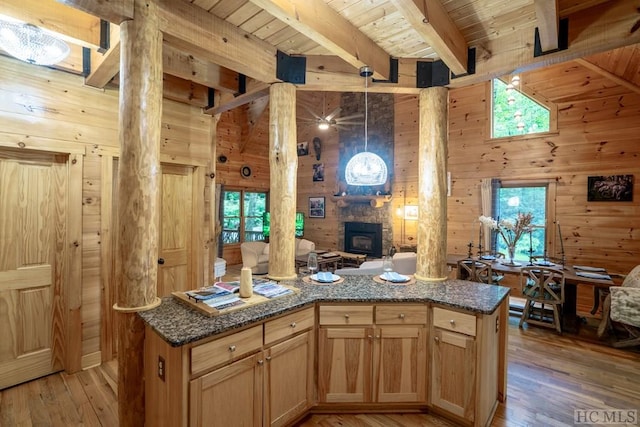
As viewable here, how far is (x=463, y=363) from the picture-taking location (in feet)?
7.00

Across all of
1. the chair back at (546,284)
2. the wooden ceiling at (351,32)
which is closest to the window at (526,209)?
the chair back at (546,284)

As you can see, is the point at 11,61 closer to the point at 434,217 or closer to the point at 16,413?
the point at 16,413

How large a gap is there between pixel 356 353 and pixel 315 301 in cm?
50

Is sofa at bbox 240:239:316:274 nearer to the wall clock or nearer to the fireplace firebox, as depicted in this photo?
the fireplace firebox

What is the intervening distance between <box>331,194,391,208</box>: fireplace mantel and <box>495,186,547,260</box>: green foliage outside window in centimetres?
246

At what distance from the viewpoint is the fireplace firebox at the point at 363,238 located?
7.82m

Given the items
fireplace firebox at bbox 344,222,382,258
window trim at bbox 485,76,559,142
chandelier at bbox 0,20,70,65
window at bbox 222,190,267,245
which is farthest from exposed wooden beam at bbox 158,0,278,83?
window at bbox 222,190,267,245

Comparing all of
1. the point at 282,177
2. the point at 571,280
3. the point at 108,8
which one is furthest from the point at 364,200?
the point at 108,8

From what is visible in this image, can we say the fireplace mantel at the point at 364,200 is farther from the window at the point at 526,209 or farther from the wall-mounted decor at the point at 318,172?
the window at the point at 526,209

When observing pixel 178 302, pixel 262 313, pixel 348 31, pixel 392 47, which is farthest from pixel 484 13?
pixel 178 302

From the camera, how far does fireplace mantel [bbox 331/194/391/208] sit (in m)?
7.67

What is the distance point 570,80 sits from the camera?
Answer: 5.26m

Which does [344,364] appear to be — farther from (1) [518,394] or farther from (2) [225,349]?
(1) [518,394]

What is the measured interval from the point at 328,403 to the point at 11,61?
3.70 meters
